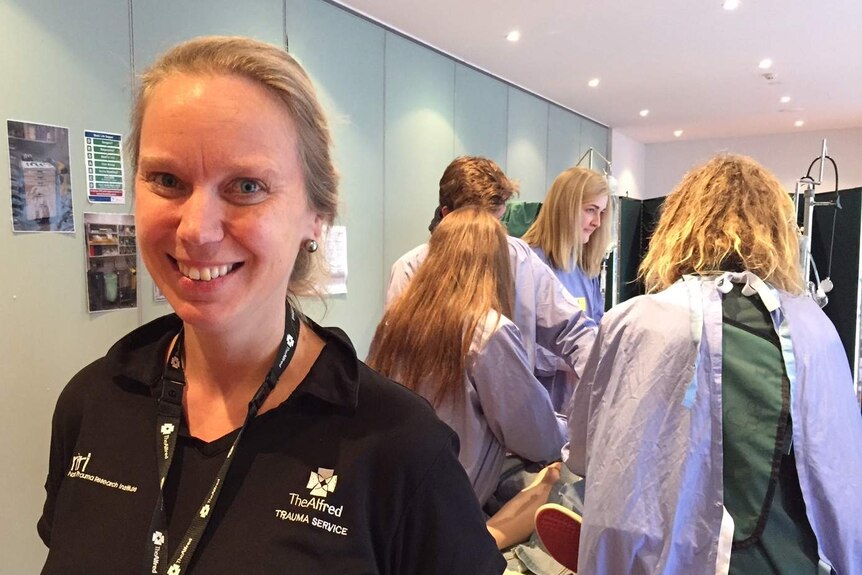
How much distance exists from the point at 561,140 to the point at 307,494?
565 centimetres

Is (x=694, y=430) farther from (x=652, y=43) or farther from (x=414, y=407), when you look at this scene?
(x=652, y=43)

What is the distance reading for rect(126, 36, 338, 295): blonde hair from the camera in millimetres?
725

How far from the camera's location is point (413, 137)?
381cm

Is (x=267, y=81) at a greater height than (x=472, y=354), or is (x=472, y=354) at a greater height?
(x=267, y=81)

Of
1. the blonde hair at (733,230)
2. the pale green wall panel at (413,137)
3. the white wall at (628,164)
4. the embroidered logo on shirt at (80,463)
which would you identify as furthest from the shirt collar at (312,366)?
the white wall at (628,164)

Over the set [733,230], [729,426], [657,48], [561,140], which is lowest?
[729,426]

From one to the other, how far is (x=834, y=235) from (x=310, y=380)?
340cm

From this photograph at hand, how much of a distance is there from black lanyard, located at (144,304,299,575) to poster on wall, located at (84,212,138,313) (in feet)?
4.99

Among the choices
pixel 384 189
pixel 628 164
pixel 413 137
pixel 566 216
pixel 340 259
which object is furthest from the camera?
pixel 628 164

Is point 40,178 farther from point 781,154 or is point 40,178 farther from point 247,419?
point 781,154

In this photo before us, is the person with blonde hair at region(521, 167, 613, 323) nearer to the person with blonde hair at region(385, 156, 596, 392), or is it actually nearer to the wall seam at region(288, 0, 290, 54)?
the person with blonde hair at region(385, 156, 596, 392)

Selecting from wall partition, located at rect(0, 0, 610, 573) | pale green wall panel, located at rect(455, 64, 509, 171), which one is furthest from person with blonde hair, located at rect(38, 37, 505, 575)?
pale green wall panel, located at rect(455, 64, 509, 171)

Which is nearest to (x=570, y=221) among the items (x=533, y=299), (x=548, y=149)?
(x=533, y=299)

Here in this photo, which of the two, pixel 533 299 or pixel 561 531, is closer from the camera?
pixel 561 531
